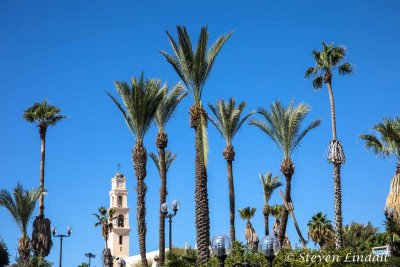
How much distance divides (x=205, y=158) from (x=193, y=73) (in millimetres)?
3807

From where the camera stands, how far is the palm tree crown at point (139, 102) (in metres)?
33.1

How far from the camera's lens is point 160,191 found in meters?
37.8

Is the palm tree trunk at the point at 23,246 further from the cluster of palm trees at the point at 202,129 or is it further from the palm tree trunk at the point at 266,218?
the palm tree trunk at the point at 266,218

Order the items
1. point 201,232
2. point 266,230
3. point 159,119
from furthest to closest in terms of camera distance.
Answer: point 266,230 → point 159,119 → point 201,232

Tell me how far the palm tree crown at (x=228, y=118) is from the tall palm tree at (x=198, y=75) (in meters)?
11.1

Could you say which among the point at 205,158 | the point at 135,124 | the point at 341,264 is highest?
the point at 135,124

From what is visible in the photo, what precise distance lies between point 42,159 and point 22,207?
815cm

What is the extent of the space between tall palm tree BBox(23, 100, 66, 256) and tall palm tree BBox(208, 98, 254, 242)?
1513cm

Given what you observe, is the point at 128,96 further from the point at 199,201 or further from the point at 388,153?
the point at 388,153

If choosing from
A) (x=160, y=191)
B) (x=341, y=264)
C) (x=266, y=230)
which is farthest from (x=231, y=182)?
(x=341, y=264)

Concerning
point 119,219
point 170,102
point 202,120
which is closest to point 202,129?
point 202,120

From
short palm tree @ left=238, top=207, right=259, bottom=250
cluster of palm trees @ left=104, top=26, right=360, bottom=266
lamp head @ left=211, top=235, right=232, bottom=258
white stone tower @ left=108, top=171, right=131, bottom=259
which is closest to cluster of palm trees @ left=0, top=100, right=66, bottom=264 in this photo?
cluster of palm trees @ left=104, top=26, right=360, bottom=266

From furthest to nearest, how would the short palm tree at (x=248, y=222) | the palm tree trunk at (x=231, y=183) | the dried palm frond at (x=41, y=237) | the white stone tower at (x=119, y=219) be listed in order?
1. the white stone tower at (x=119, y=219)
2. the short palm tree at (x=248, y=222)
3. the dried palm frond at (x=41, y=237)
4. the palm tree trunk at (x=231, y=183)

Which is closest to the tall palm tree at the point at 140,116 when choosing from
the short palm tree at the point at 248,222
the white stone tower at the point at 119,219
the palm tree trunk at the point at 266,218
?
the palm tree trunk at the point at 266,218
